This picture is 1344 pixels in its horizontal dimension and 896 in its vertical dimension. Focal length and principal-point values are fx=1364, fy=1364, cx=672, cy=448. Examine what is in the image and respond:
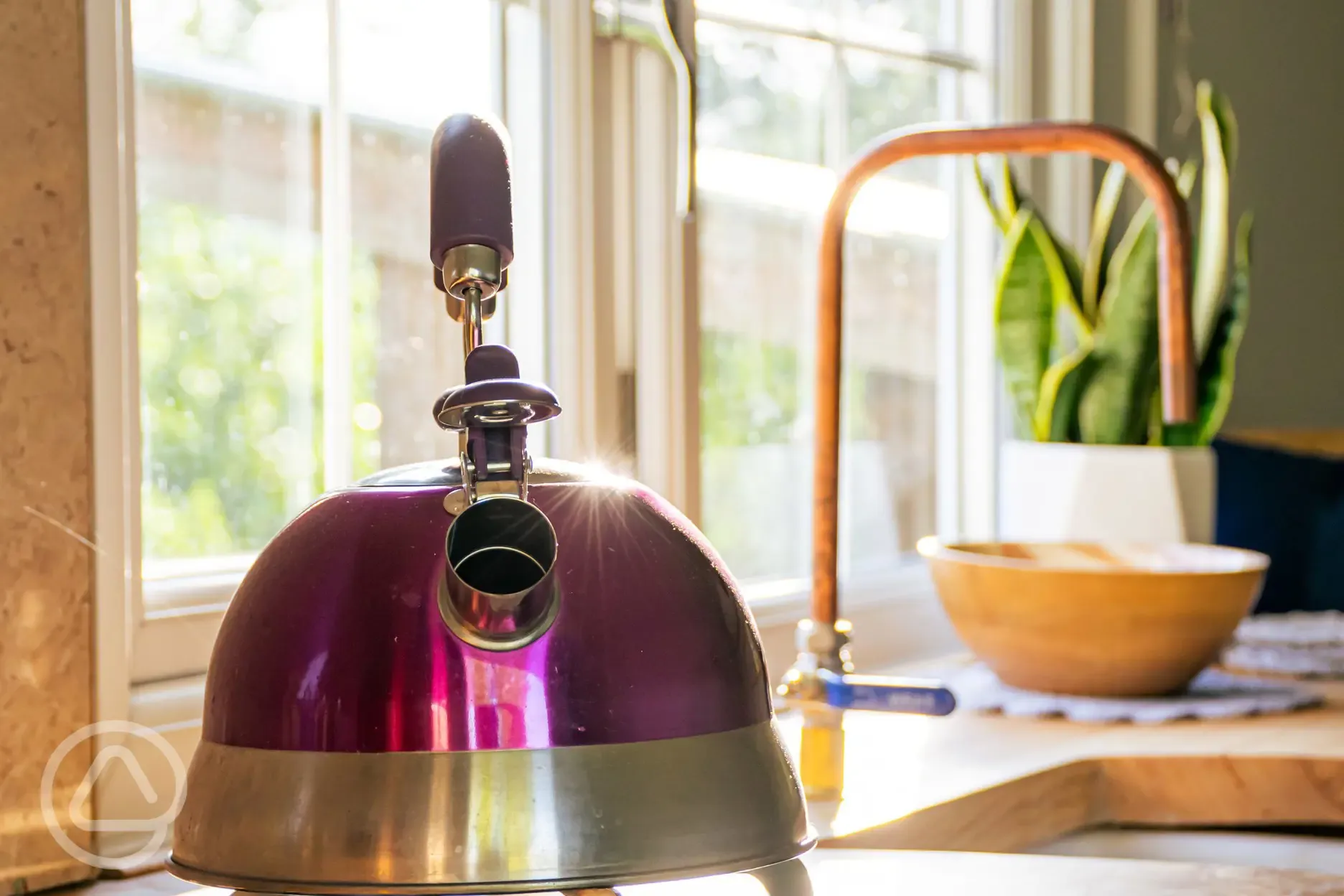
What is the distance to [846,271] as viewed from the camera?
1.46m

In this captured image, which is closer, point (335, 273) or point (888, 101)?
point (335, 273)

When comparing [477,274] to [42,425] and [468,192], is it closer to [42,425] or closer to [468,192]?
[468,192]

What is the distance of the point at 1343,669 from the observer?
4.25 ft

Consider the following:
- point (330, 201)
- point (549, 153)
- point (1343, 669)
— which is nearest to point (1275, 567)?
point (1343, 669)

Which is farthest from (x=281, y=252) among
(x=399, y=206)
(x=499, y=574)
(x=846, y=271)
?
(x=846, y=271)

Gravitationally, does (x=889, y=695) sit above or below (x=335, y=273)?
below

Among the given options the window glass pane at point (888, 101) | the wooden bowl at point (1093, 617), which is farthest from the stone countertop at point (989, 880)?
the window glass pane at point (888, 101)

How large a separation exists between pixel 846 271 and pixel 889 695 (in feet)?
2.58

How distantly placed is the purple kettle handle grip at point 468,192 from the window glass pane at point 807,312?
0.78m

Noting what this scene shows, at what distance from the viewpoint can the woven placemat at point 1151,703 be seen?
3.50 feet

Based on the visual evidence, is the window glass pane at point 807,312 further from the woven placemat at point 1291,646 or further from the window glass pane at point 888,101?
the woven placemat at point 1291,646

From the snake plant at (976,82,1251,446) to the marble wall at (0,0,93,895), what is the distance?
0.96 m

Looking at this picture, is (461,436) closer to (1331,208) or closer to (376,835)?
(376,835)

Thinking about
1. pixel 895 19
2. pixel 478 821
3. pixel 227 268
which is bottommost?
pixel 478 821
